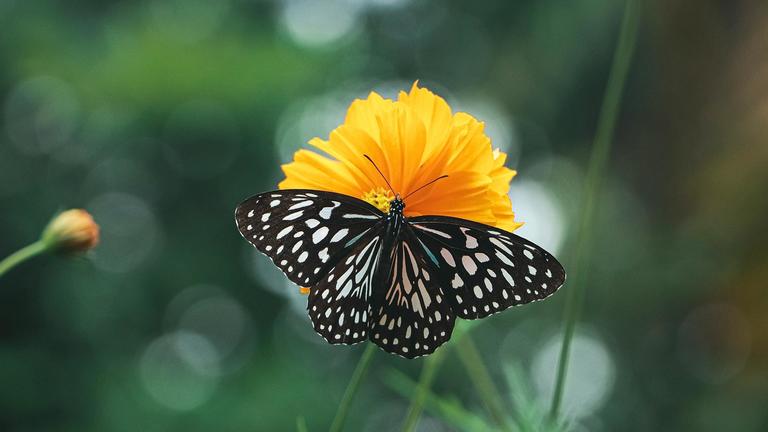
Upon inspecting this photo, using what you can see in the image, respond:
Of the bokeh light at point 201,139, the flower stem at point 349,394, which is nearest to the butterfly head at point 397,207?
the flower stem at point 349,394

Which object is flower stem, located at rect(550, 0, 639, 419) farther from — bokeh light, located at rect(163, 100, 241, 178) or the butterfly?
bokeh light, located at rect(163, 100, 241, 178)

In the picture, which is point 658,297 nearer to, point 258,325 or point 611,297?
point 611,297

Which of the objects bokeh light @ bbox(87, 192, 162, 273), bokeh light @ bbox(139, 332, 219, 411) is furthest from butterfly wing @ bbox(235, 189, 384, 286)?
bokeh light @ bbox(87, 192, 162, 273)

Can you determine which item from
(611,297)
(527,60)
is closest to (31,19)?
(527,60)

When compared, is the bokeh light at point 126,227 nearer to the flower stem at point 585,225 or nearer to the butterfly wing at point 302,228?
the butterfly wing at point 302,228

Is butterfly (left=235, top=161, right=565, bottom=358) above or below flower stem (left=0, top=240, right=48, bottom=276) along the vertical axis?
above

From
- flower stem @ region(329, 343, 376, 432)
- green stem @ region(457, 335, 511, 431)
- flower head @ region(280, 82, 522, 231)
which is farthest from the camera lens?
flower head @ region(280, 82, 522, 231)

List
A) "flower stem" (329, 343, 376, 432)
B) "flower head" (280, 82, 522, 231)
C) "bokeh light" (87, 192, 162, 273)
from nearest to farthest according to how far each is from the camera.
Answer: "flower stem" (329, 343, 376, 432)
"flower head" (280, 82, 522, 231)
"bokeh light" (87, 192, 162, 273)
